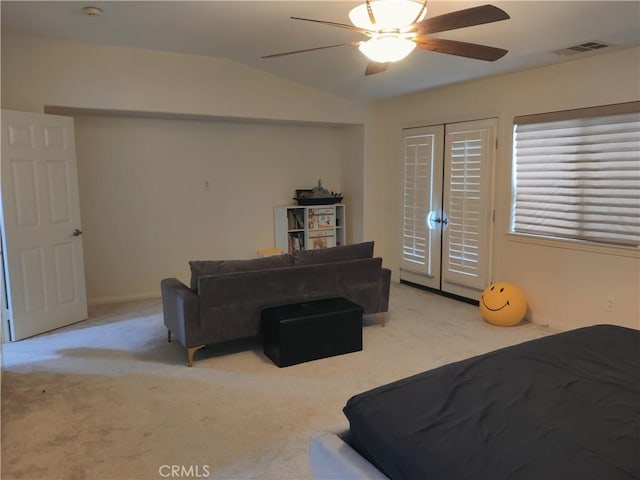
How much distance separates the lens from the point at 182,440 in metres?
2.60

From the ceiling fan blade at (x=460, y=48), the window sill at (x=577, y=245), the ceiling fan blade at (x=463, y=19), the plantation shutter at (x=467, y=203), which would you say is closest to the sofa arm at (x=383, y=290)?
the plantation shutter at (x=467, y=203)

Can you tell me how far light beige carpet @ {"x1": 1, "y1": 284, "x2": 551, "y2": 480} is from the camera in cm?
242

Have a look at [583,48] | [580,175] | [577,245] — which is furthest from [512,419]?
[583,48]

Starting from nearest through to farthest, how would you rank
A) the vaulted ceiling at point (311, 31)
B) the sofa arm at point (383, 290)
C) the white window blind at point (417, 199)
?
the vaulted ceiling at point (311, 31) < the sofa arm at point (383, 290) < the white window blind at point (417, 199)

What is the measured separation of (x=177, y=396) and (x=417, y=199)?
152 inches

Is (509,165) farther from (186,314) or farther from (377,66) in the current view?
(186,314)

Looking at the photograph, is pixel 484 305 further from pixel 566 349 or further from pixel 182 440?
pixel 182 440

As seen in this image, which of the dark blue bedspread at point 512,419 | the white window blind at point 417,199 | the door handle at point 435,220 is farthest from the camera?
the white window blind at point 417,199

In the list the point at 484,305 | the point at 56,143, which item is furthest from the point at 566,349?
the point at 56,143

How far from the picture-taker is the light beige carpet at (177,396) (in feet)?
7.95

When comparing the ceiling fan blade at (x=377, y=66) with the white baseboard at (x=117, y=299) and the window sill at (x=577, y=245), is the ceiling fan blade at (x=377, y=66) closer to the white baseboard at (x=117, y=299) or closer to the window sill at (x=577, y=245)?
the window sill at (x=577, y=245)

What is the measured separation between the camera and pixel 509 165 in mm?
4707

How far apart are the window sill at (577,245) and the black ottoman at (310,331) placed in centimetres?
200

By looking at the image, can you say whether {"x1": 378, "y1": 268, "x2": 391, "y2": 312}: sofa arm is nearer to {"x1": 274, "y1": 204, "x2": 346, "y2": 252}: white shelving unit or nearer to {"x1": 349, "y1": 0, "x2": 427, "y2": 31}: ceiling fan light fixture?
{"x1": 274, "y1": 204, "x2": 346, "y2": 252}: white shelving unit
